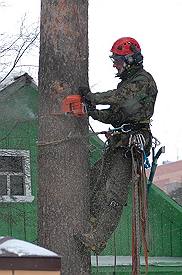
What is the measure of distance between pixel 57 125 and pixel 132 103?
2.65 feet

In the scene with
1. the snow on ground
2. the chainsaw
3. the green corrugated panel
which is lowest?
the green corrugated panel

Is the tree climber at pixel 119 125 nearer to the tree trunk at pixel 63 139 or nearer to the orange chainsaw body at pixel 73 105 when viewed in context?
the orange chainsaw body at pixel 73 105

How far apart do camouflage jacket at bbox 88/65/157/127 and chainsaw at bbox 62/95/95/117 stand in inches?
4.4

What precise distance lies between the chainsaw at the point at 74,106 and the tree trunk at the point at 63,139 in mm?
74

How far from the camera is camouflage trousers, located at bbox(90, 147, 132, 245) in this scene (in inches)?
202

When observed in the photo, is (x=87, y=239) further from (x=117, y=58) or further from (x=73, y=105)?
(x=117, y=58)

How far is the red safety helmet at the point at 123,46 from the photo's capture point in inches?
212

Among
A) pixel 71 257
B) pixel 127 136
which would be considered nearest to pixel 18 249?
pixel 71 257

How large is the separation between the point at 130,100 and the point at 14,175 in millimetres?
4911

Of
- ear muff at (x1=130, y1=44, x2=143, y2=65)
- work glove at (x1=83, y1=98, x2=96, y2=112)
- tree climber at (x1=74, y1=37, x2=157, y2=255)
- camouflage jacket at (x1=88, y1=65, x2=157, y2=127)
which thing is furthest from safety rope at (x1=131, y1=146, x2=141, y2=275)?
ear muff at (x1=130, y1=44, x2=143, y2=65)

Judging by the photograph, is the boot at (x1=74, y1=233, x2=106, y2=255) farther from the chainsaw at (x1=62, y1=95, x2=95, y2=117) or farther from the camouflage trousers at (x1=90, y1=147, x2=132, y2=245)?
the chainsaw at (x1=62, y1=95, x2=95, y2=117)

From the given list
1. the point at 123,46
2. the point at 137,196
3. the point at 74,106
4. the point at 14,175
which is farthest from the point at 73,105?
the point at 14,175

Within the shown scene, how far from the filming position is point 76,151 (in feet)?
16.5

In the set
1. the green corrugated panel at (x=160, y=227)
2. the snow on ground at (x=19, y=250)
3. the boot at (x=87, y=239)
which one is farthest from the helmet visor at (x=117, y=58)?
the green corrugated panel at (x=160, y=227)
